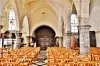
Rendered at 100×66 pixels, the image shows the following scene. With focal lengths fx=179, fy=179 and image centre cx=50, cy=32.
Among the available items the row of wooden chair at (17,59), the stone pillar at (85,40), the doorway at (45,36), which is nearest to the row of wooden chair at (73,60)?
the row of wooden chair at (17,59)

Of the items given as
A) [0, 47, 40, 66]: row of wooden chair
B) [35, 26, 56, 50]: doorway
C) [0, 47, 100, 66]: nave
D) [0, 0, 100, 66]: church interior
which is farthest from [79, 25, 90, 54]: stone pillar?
[35, 26, 56, 50]: doorway

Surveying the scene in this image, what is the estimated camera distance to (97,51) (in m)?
17.7

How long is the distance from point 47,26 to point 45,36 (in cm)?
216

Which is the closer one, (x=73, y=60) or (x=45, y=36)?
(x=73, y=60)

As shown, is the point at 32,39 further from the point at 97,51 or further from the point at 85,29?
the point at 85,29

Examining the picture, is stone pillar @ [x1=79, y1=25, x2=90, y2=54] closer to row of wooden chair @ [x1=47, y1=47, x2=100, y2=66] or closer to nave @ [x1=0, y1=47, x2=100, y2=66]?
nave @ [x1=0, y1=47, x2=100, y2=66]

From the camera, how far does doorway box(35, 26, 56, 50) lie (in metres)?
37.3

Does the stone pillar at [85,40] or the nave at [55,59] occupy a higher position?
the stone pillar at [85,40]

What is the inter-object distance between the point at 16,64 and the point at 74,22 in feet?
91.6

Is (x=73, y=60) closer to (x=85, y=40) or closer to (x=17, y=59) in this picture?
(x=17, y=59)

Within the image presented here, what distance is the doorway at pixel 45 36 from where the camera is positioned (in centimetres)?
3734

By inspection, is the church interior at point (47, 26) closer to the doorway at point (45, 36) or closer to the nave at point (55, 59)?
the doorway at point (45, 36)

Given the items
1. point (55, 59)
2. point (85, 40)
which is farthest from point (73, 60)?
point (85, 40)

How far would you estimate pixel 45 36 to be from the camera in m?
37.4
